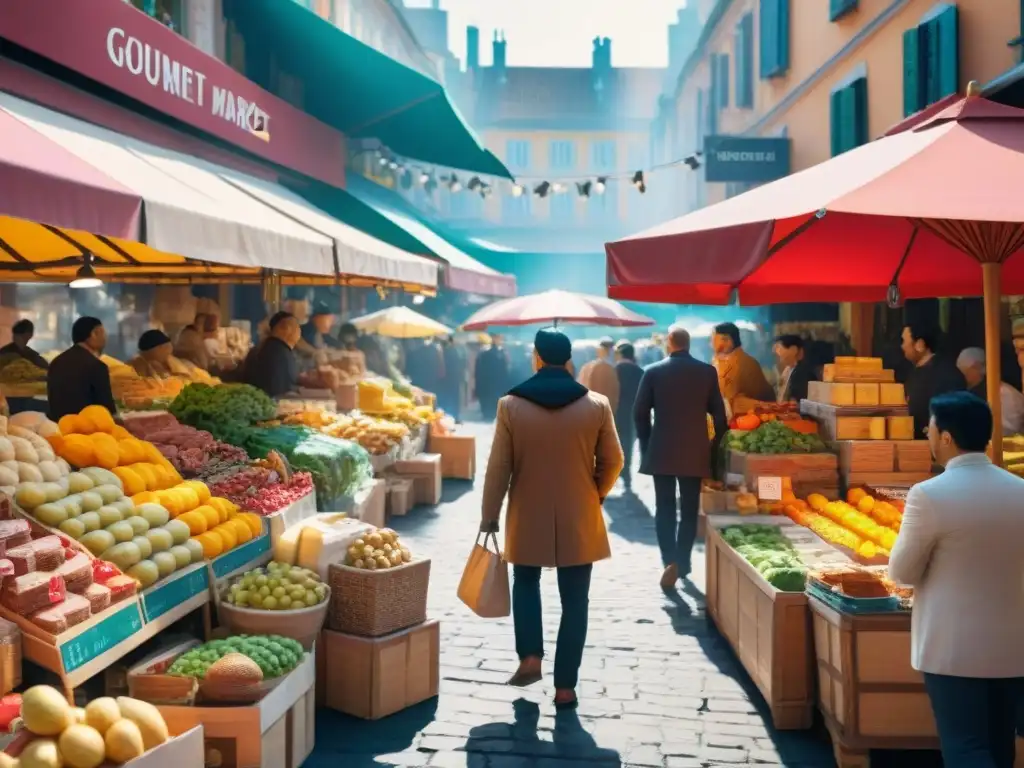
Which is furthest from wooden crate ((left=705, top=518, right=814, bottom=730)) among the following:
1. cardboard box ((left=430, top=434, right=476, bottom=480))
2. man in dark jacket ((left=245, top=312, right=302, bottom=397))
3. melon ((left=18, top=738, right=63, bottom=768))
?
cardboard box ((left=430, top=434, right=476, bottom=480))

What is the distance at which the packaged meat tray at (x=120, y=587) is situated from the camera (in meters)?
4.36

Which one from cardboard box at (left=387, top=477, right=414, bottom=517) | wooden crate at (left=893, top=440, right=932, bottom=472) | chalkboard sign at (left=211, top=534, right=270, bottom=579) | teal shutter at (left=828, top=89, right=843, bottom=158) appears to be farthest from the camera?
teal shutter at (left=828, top=89, right=843, bottom=158)

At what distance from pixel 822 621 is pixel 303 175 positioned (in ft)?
40.0

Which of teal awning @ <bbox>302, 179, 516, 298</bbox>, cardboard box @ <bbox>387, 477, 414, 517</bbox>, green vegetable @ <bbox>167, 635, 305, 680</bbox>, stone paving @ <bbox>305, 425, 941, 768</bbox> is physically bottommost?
stone paving @ <bbox>305, 425, 941, 768</bbox>

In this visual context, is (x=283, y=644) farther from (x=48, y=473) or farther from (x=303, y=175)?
(x=303, y=175)

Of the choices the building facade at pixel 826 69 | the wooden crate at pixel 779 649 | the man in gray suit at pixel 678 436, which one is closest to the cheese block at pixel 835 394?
the man in gray suit at pixel 678 436

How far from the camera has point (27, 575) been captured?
399 centimetres

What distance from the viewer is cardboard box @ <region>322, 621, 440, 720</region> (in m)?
5.29

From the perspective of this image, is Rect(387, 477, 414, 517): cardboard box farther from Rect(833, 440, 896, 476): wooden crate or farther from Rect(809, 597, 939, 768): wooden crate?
Rect(809, 597, 939, 768): wooden crate

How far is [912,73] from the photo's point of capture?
38.8 feet

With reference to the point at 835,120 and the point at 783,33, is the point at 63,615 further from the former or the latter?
the point at 783,33

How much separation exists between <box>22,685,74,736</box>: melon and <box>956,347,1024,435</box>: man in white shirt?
6291 mm

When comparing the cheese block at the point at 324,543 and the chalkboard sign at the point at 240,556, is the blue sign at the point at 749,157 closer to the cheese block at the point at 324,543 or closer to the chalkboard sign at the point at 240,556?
the cheese block at the point at 324,543

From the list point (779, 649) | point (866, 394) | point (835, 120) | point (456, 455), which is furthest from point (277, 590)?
point (835, 120)
